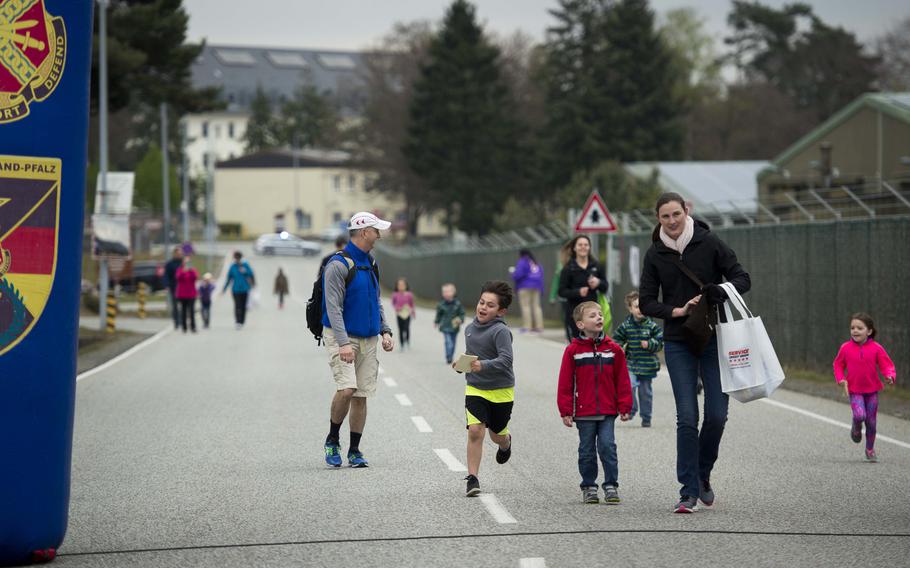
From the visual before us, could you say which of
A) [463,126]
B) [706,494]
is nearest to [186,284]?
[706,494]

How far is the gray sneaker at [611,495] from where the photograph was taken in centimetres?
873

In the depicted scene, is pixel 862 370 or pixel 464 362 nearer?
pixel 464 362

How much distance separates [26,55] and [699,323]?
13.1ft

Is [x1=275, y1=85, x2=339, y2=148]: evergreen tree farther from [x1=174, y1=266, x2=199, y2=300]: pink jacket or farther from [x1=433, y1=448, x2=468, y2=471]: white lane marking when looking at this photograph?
[x1=433, y1=448, x2=468, y2=471]: white lane marking

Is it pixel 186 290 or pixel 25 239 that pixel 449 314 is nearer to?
pixel 186 290

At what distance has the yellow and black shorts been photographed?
9.14 metres

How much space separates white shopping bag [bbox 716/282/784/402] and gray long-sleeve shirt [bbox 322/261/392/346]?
3.03 meters

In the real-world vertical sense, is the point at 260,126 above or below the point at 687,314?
above

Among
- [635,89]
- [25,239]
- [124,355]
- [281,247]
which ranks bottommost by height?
[124,355]

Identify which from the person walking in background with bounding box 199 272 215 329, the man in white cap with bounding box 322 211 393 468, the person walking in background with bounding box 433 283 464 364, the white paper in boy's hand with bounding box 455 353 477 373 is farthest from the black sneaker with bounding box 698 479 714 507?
the person walking in background with bounding box 199 272 215 329

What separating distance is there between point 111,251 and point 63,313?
90.0 ft

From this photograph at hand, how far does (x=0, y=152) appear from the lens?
21.6ft

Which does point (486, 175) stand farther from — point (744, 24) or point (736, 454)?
point (736, 454)

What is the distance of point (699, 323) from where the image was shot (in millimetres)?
8250
